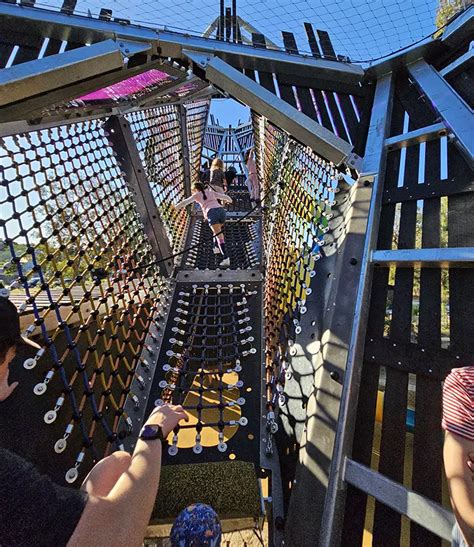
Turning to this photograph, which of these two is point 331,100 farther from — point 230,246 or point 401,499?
point 230,246

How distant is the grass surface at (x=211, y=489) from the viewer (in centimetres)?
131

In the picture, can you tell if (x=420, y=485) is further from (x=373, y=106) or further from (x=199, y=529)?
(x=373, y=106)

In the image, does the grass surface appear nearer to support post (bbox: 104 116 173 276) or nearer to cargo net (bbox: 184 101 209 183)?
support post (bbox: 104 116 173 276)

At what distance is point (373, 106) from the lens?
1933 mm

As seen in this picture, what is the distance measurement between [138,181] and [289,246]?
5.29ft

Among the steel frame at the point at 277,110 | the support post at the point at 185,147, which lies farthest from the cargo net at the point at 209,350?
the support post at the point at 185,147

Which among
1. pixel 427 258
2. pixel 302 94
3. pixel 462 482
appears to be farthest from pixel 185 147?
pixel 462 482

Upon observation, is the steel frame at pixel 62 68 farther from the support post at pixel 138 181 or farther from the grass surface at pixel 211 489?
the grass surface at pixel 211 489

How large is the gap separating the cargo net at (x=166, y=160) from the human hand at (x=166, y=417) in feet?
7.91

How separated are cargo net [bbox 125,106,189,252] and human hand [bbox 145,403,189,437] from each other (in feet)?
7.91

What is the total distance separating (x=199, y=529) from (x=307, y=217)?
2321mm

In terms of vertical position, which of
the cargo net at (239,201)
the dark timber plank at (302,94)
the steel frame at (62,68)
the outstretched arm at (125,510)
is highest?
the cargo net at (239,201)

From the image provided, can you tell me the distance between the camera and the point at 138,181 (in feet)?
9.96

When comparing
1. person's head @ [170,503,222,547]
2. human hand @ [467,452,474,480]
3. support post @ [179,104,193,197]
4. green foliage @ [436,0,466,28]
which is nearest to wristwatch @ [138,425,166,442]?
person's head @ [170,503,222,547]
